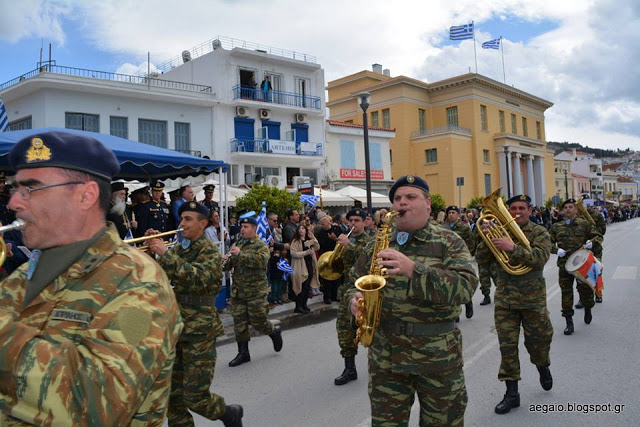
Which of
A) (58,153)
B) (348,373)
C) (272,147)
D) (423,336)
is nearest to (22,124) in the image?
(272,147)

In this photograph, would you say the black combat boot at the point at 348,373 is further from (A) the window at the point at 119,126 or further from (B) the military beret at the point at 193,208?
(A) the window at the point at 119,126

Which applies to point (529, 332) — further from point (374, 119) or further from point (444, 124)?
point (444, 124)

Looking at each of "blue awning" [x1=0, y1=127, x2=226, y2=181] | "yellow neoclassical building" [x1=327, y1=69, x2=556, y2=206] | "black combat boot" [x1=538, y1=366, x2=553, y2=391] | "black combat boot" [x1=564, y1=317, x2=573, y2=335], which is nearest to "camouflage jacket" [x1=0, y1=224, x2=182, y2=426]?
"black combat boot" [x1=538, y1=366, x2=553, y2=391]

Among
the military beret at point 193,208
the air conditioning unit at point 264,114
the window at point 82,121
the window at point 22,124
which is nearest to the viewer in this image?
the military beret at point 193,208

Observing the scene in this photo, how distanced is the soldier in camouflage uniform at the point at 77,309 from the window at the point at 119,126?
2366 centimetres

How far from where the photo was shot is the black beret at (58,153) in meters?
1.49

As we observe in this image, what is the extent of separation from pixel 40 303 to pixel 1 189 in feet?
20.3

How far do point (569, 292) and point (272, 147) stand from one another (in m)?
22.0

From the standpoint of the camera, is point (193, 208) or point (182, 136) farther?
point (182, 136)

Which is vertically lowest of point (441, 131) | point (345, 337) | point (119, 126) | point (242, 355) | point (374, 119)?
point (242, 355)

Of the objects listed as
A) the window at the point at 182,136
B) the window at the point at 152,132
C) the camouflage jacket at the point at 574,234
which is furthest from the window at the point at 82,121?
the camouflage jacket at the point at 574,234

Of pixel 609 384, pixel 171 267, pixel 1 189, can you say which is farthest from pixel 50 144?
pixel 1 189

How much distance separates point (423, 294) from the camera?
9.13 ft

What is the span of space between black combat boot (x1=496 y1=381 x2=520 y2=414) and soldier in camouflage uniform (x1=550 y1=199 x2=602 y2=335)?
328cm
